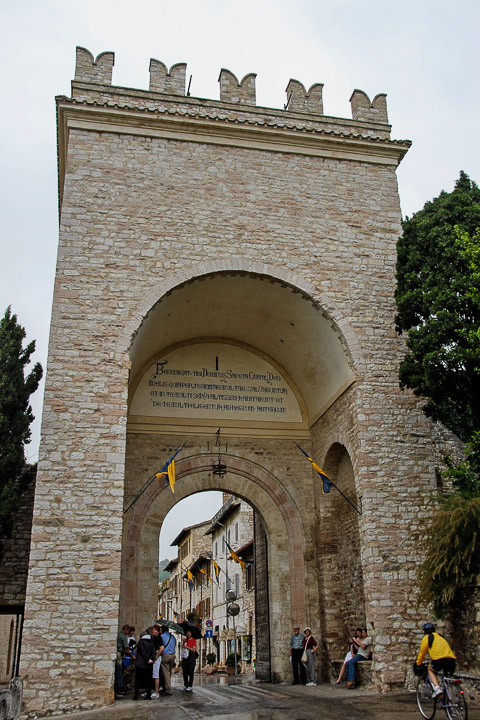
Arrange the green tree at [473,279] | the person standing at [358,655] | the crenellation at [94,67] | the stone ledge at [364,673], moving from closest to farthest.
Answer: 1. the green tree at [473,279]
2. the stone ledge at [364,673]
3. the person standing at [358,655]
4. the crenellation at [94,67]

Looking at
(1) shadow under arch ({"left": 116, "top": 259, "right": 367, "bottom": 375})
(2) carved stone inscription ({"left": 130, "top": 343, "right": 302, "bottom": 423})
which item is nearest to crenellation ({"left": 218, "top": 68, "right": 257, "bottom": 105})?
(1) shadow under arch ({"left": 116, "top": 259, "right": 367, "bottom": 375})

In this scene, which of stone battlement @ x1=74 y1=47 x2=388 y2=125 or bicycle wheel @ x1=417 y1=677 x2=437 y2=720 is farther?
stone battlement @ x1=74 y1=47 x2=388 y2=125

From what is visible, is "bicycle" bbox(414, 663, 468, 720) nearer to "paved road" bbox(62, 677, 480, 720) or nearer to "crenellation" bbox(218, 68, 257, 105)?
"paved road" bbox(62, 677, 480, 720)

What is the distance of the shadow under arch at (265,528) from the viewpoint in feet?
33.9

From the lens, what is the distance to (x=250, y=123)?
10945mm

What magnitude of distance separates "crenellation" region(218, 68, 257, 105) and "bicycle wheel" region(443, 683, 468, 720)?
9.67 m

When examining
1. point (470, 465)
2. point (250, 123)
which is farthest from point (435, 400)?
point (250, 123)

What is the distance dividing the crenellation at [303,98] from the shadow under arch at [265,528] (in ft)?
21.4

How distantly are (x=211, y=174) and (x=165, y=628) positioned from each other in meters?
7.30

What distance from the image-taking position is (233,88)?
11469 millimetres

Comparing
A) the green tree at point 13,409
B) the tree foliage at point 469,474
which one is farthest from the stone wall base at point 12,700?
the tree foliage at point 469,474

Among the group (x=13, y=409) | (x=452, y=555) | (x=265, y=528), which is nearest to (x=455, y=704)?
(x=452, y=555)

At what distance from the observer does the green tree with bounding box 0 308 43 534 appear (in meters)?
10.7

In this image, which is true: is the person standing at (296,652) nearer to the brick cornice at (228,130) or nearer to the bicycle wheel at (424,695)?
the bicycle wheel at (424,695)
